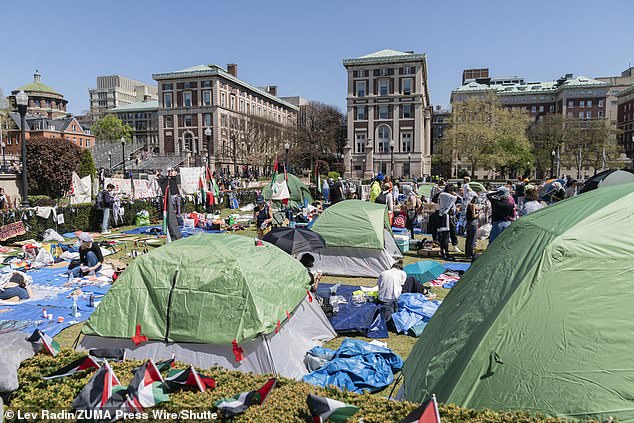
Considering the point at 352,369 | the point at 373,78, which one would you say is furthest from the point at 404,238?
the point at 373,78

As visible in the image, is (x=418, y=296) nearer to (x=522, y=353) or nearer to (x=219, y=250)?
(x=219, y=250)

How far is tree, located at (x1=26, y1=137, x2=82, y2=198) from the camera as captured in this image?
94.8ft

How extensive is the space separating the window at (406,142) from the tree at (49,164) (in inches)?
1750

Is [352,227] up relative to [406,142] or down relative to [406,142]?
down

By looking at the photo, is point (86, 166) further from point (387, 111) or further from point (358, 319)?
point (387, 111)

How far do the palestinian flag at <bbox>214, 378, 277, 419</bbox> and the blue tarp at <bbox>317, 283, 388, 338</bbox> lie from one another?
12.4ft

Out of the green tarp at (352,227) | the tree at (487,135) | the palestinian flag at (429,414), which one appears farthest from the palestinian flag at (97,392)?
the tree at (487,135)

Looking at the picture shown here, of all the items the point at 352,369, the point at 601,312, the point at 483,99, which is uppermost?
the point at 483,99

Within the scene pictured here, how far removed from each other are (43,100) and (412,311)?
120 meters

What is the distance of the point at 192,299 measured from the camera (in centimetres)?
532

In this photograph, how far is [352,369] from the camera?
5.54 m

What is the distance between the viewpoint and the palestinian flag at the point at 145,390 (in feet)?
11.0

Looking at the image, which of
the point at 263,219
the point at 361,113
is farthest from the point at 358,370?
the point at 361,113

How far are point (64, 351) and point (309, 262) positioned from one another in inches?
168
